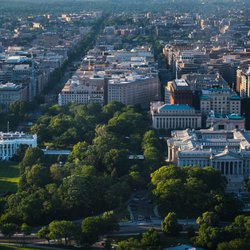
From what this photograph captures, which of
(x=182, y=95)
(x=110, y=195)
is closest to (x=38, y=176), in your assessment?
(x=110, y=195)

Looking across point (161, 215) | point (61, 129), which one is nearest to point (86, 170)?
point (161, 215)

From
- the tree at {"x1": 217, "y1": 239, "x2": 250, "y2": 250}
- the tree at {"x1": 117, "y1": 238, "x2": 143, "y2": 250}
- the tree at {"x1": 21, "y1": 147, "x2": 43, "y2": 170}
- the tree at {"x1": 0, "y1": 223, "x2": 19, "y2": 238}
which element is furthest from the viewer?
the tree at {"x1": 21, "y1": 147, "x2": 43, "y2": 170}

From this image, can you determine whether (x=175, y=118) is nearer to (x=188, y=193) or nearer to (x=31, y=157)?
(x=31, y=157)

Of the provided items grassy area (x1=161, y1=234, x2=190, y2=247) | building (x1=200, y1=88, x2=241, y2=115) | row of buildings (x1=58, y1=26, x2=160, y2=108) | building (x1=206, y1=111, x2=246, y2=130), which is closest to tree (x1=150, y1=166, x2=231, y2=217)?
grassy area (x1=161, y1=234, x2=190, y2=247)

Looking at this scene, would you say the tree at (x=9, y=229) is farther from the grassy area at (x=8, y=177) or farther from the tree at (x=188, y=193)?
the grassy area at (x=8, y=177)

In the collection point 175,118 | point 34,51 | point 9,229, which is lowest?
point 175,118

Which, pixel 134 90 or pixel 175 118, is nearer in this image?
pixel 175 118

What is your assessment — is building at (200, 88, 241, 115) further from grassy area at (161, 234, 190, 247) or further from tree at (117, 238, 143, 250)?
tree at (117, 238, 143, 250)
